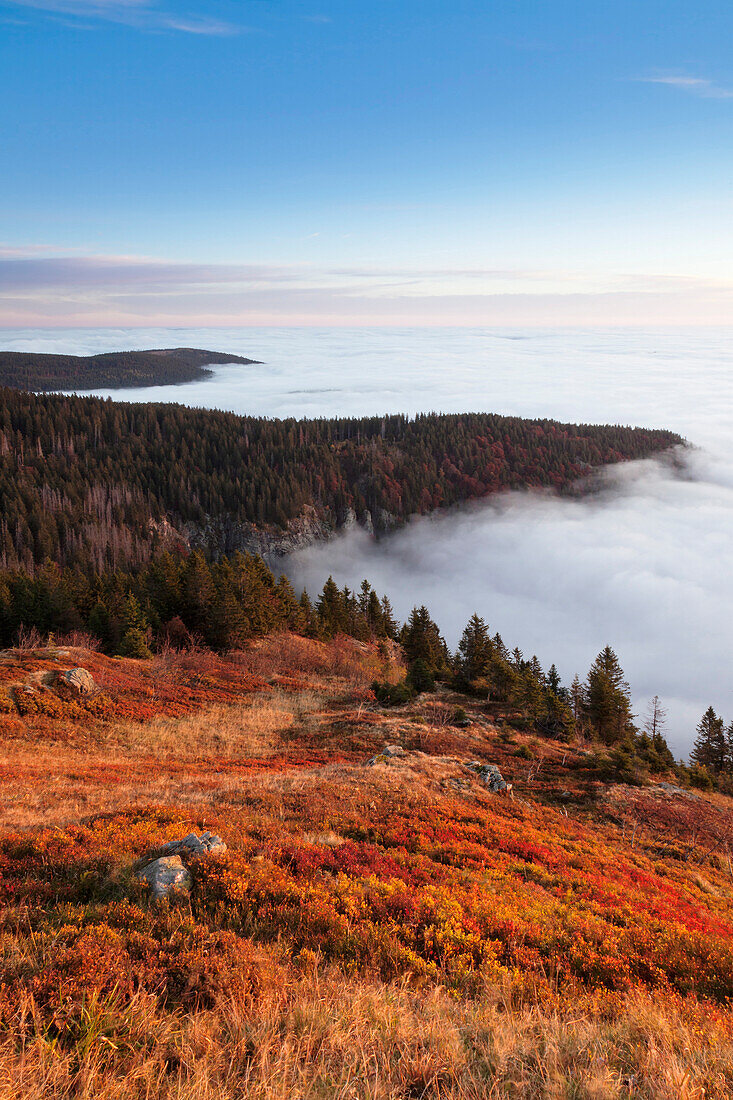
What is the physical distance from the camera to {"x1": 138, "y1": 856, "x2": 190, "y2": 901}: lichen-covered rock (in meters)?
7.53

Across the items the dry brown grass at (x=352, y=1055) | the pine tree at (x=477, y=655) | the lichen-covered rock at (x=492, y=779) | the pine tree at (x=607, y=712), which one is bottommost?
the pine tree at (x=607, y=712)

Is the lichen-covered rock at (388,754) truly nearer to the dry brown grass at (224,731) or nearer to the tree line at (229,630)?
the dry brown grass at (224,731)

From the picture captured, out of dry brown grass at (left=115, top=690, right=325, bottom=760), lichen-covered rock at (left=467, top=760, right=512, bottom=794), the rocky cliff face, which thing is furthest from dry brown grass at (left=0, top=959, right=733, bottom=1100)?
the rocky cliff face

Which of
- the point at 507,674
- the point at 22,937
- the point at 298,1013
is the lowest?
the point at 507,674

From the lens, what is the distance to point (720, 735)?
188 ft

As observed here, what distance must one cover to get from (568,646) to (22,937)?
17979 cm

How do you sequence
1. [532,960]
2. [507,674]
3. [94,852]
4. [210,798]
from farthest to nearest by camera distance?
1. [507,674]
2. [210,798]
3. [94,852]
4. [532,960]

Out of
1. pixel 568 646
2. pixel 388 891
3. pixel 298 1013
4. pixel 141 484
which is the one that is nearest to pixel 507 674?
pixel 388 891

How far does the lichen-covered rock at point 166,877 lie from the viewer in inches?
296

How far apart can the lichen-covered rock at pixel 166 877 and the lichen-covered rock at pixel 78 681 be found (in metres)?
25.4

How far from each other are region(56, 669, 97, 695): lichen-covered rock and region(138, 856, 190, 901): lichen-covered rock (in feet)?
83.2

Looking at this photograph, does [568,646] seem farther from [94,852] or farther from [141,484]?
[94,852]

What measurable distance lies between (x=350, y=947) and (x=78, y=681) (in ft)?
95.1

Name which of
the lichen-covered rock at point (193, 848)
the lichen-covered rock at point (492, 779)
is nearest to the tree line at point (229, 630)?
the lichen-covered rock at point (492, 779)
